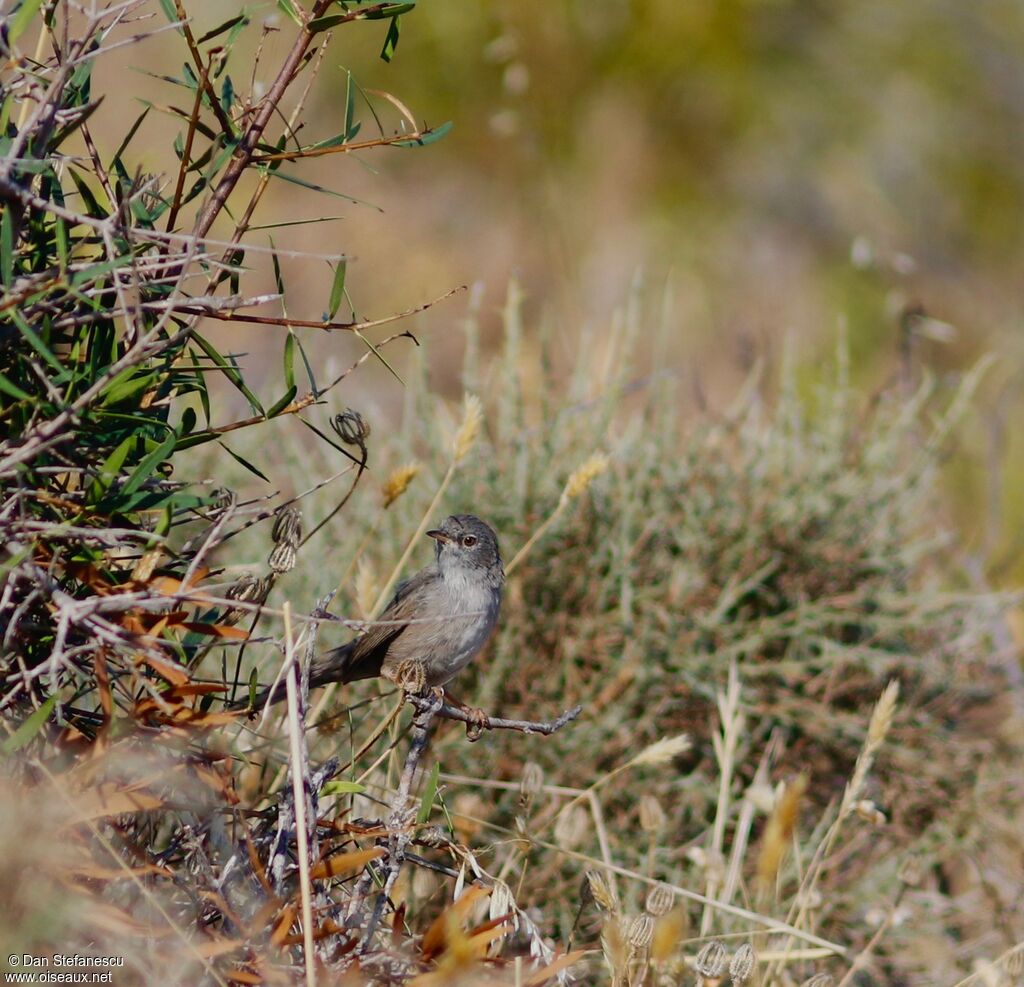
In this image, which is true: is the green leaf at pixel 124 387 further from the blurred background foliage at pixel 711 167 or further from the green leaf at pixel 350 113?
the blurred background foliage at pixel 711 167

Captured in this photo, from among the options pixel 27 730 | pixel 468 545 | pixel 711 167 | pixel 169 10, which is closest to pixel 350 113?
pixel 169 10

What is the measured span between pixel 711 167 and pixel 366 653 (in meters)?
7.24

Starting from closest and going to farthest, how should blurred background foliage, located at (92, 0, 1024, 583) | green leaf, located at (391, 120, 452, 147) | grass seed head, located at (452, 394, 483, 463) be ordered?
1. green leaf, located at (391, 120, 452, 147)
2. grass seed head, located at (452, 394, 483, 463)
3. blurred background foliage, located at (92, 0, 1024, 583)

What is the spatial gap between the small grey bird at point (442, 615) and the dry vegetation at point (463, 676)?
0.14 metres

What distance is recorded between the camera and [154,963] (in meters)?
1.68

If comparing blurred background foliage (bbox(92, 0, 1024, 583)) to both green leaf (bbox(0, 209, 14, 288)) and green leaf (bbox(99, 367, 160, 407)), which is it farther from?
green leaf (bbox(0, 209, 14, 288))

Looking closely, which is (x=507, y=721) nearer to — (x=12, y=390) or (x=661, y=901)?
(x=661, y=901)

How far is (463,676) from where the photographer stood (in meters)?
3.96

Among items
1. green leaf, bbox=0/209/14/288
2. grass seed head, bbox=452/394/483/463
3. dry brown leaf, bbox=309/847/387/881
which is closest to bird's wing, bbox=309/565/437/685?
grass seed head, bbox=452/394/483/463

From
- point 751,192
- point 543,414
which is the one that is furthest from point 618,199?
point 543,414

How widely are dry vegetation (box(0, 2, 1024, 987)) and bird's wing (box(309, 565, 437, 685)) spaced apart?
110mm

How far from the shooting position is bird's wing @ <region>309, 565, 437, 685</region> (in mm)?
3186

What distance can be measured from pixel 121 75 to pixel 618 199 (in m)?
3.81

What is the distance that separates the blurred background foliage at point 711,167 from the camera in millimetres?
8469
